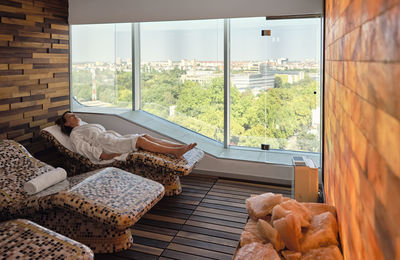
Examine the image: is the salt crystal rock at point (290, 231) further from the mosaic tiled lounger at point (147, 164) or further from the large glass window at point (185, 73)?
the large glass window at point (185, 73)

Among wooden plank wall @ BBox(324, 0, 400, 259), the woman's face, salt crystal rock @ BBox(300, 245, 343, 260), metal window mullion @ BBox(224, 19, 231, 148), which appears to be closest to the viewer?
wooden plank wall @ BBox(324, 0, 400, 259)

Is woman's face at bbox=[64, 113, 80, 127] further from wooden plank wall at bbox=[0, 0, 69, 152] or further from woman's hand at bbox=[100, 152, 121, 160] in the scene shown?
woman's hand at bbox=[100, 152, 121, 160]

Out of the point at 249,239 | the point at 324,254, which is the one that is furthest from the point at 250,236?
the point at 324,254

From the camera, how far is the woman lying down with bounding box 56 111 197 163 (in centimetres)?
412

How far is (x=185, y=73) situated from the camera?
5.30 meters

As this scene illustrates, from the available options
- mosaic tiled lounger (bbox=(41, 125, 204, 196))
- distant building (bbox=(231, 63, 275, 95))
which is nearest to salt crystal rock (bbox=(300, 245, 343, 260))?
mosaic tiled lounger (bbox=(41, 125, 204, 196))

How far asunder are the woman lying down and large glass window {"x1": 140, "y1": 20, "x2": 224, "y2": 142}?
3.43 feet

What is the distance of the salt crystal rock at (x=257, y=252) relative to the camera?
1856 mm

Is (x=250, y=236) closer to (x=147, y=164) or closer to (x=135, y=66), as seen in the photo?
(x=147, y=164)

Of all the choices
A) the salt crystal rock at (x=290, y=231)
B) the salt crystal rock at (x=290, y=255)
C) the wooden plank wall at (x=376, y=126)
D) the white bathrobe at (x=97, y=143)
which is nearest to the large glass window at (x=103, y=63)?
the white bathrobe at (x=97, y=143)

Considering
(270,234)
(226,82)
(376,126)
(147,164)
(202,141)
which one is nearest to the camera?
(376,126)

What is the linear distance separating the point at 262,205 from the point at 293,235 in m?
0.50

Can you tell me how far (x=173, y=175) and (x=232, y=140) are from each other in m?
1.34

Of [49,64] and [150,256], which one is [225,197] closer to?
[150,256]
